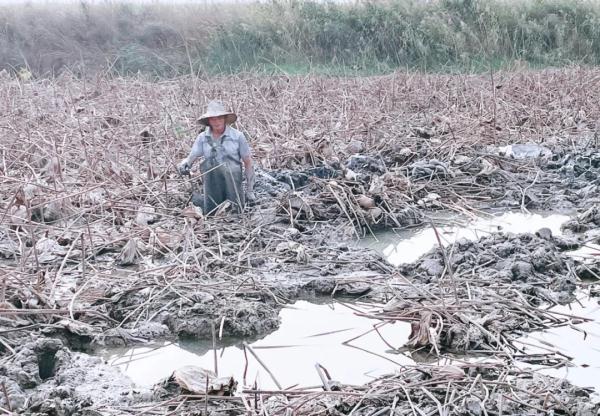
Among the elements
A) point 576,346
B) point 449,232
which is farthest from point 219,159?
point 576,346

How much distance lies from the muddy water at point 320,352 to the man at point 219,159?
5.64 ft

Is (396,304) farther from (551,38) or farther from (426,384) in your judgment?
(551,38)

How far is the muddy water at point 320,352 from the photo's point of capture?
3.65m

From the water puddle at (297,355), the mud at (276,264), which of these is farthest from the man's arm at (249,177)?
the water puddle at (297,355)

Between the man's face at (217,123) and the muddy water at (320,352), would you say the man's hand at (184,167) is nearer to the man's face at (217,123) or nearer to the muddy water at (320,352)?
the man's face at (217,123)

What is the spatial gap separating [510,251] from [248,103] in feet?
16.6

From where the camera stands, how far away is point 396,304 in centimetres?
416

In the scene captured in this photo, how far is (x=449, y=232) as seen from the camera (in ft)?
19.2

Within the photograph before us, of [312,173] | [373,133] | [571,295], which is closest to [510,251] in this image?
[571,295]

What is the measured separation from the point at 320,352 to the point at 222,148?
243cm

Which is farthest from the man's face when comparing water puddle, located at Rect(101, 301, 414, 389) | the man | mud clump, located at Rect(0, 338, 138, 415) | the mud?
mud clump, located at Rect(0, 338, 138, 415)

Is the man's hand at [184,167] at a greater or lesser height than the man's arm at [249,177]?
greater

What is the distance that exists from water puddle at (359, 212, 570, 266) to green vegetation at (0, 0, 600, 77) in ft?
34.3

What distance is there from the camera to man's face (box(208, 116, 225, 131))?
592cm
